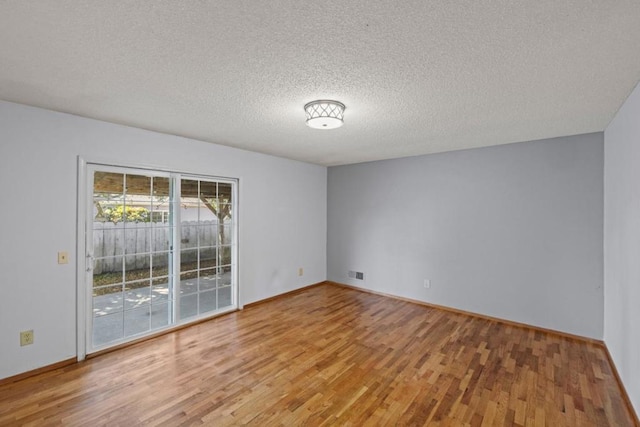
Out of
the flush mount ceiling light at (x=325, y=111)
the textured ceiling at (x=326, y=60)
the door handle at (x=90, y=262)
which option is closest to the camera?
the textured ceiling at (x=326, y=60)

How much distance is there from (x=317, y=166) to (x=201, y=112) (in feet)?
10.4

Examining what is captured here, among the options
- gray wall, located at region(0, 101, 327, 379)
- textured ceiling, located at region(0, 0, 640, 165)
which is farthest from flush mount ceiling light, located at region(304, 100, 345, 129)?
gray wall, located at region(0, 101, 327, 379)

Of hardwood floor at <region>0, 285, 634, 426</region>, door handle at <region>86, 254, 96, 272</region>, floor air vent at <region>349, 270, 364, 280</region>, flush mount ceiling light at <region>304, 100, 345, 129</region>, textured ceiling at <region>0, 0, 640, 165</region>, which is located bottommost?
hardwood floor at <region>0, 285, 634, 426</region>

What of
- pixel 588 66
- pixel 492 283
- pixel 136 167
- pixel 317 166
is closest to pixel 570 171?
pixel 492 283

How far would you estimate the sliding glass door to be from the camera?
9.84 ft

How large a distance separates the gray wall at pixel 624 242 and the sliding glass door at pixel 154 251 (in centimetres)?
415

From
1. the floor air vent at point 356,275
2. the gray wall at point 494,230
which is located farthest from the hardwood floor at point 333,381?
the floor air vent at point 356,275

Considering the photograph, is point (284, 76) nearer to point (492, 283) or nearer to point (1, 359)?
point (1, 359)

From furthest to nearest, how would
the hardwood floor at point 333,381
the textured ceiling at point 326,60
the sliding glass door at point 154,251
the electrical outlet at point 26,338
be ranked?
the sliding glass door at point 154,251
the electrical outlet at point 26,338
the hardwood floor at point 333,381
the textured ceiling at point 326,60

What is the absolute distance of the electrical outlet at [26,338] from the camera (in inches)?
97.6

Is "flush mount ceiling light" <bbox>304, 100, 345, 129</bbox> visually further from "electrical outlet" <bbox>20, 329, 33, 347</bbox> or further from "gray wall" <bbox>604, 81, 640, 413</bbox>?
"electrical outlet" <bbox>20, 329, 33, 347</bbox>

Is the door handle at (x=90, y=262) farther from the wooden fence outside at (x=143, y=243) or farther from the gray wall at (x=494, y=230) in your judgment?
the gray wall at (x=494, y=230)

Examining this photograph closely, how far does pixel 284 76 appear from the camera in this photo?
1.92m

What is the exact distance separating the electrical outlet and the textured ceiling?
200 centimetres
